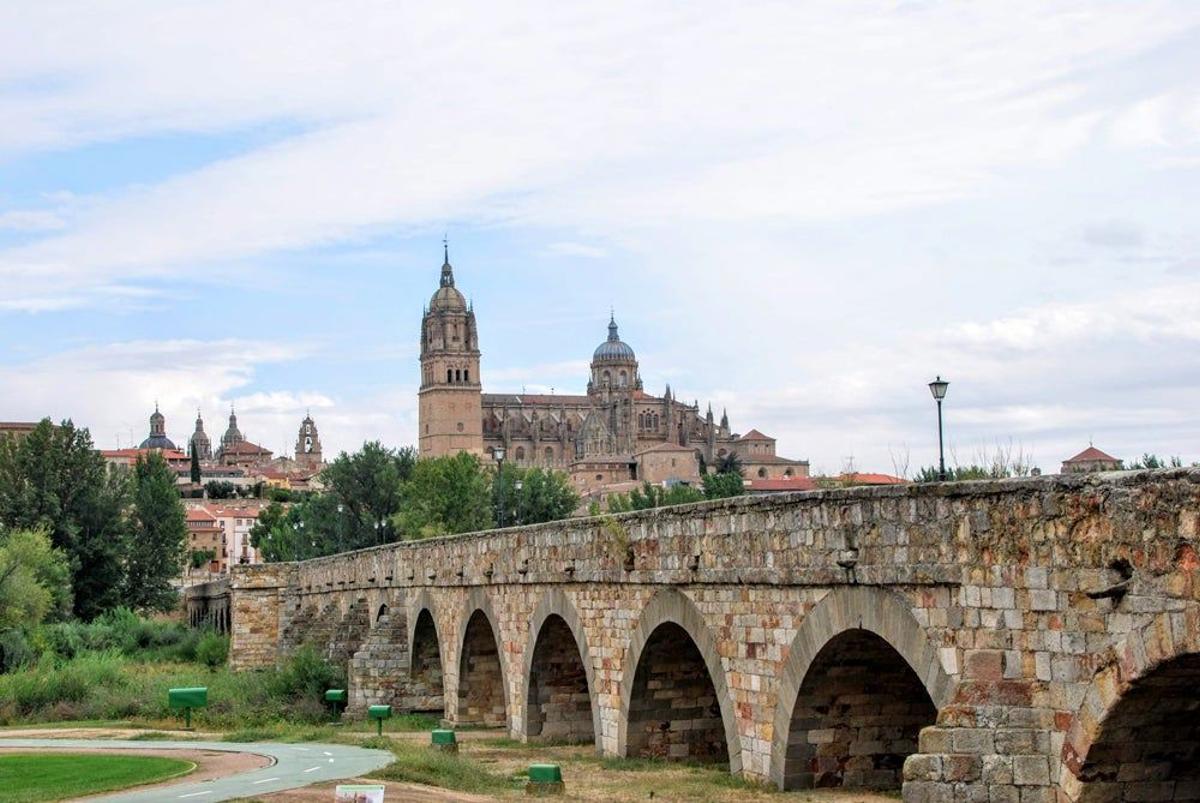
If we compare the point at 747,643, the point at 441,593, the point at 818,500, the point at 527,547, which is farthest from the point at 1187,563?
the point at 441,593

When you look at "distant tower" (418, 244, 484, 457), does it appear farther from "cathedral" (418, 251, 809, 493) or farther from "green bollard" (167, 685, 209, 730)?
"green bollard" (167, 685, 209, 730)

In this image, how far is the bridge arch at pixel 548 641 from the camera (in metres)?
21.7

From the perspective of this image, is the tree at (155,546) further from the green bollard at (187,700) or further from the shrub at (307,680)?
the green bollard at (187,700)

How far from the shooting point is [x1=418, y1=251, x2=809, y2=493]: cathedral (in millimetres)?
168000

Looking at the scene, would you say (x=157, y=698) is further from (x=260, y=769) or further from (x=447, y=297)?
(x=447, y=297)

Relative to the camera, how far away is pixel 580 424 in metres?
190

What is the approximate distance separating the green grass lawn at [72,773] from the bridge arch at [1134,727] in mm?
10948

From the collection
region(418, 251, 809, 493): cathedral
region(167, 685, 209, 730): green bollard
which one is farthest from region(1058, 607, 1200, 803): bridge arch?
region(418, 251, 809, 493): cathedral

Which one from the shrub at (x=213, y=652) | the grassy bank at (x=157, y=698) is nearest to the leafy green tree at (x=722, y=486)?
the shrub at (x=213, y=652)

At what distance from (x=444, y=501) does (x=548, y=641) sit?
48671mm

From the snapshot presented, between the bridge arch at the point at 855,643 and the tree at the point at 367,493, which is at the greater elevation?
the tree at the point at 367,493

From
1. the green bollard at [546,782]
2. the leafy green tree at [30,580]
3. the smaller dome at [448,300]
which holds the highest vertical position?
the smaller dome at [448,300]

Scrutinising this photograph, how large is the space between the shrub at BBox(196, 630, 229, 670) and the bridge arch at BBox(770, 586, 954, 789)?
37.3 m

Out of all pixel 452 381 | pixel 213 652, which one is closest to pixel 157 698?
pixel 213 652
